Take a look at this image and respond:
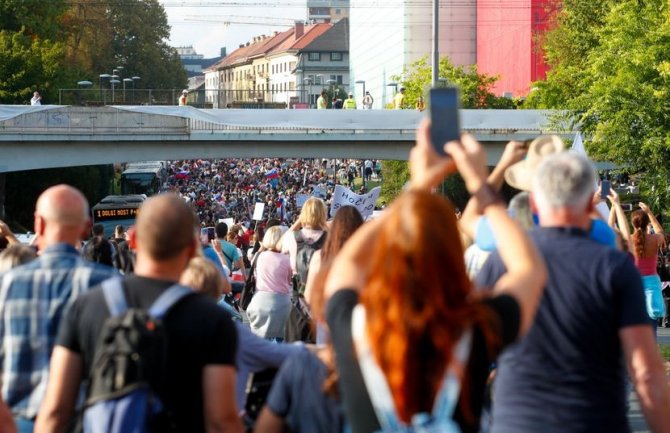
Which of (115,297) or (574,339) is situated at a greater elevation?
(115,297)

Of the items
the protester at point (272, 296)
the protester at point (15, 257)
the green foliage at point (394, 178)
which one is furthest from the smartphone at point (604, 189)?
the green foliage at point (394, 178)

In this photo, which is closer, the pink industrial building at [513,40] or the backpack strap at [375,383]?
the backpack strap at [375,383]

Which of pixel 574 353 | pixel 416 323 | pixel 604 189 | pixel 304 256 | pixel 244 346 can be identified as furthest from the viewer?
pixel 304 256

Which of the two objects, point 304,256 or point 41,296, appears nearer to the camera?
point 41,296

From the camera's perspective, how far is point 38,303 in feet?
17.0

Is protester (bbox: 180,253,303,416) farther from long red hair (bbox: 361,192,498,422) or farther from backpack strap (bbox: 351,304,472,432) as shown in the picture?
long red hair (bbox: 361,192,498,422)

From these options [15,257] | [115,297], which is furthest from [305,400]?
[15,257]

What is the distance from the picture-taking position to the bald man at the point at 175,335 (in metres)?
4.28

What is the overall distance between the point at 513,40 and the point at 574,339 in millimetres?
80506

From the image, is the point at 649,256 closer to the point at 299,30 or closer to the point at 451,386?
the point at 451,386

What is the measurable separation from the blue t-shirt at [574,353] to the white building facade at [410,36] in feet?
275

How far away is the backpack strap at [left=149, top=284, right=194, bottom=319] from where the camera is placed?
424 centimetres

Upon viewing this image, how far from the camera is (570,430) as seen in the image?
4543 millimetres

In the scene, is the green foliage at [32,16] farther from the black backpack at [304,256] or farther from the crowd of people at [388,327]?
the crowd of people at [388,327]
